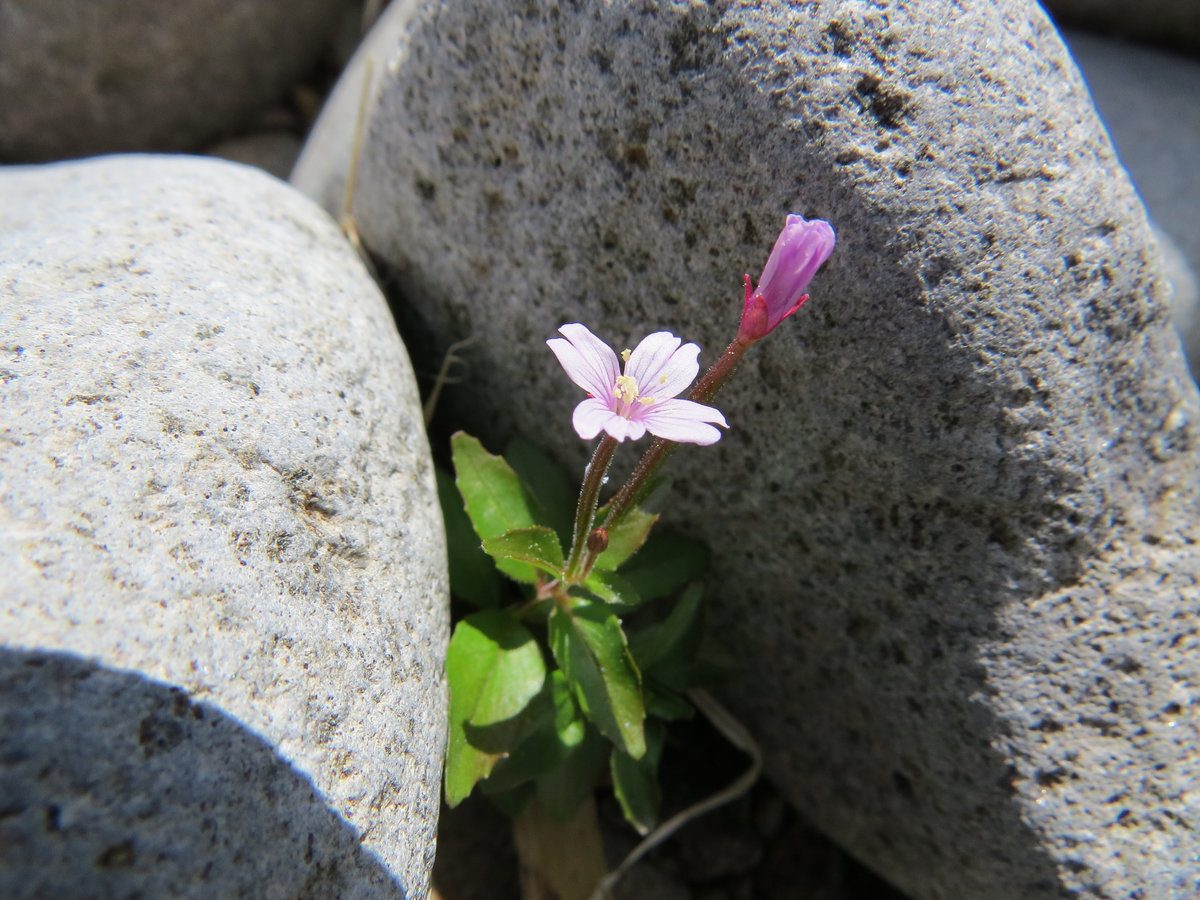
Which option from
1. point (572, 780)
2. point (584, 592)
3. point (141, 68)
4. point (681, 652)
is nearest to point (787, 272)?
point (584, 592)

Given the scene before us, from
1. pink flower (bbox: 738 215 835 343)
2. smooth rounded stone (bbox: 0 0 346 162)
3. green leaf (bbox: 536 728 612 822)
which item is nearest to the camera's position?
pink flower (bbox: 738 215 835 343)

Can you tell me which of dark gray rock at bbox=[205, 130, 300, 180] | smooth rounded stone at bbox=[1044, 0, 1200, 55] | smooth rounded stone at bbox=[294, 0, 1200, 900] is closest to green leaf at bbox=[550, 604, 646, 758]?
smooth rounded stone at bbox=[294, 0, 1200, 900]

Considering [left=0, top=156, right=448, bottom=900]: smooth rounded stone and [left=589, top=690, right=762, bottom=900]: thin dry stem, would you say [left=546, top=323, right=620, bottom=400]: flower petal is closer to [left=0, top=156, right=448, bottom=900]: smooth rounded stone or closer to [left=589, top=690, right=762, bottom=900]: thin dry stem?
[left=0, top=156, right=448, bottom=900]: smooth rounded stone

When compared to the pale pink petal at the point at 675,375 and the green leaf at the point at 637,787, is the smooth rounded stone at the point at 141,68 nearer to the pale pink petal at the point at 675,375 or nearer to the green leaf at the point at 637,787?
the pale pink petal at the point at 675,375

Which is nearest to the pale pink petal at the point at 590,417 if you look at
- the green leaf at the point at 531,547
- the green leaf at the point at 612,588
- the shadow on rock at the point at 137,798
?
the green leaf at the point at 531,547

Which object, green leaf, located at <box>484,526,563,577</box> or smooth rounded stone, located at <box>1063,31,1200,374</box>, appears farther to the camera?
smooth rounded stone, located at <box>1063,31,1200,374</box>

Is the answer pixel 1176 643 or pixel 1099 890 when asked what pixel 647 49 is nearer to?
pixel 1176 643

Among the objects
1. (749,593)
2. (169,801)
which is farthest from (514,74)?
(169,801)
